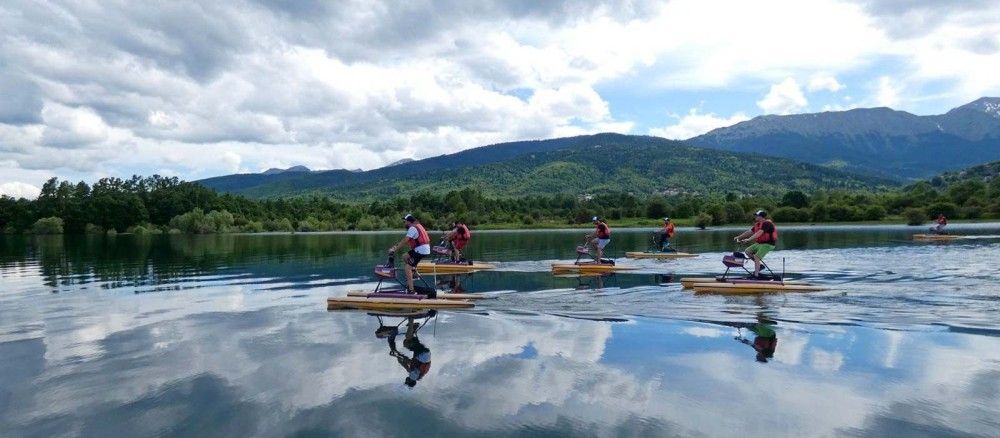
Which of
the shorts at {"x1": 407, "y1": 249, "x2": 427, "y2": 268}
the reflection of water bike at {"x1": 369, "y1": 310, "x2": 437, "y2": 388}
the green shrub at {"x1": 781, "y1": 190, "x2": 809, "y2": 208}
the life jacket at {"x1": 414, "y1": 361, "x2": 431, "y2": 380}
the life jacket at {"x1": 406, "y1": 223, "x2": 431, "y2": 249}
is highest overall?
the green shrub at {"x1": 781, "y1": 190, "x2": 809, "y2": 208}

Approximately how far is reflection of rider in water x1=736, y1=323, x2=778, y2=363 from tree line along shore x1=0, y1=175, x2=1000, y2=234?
399 feet

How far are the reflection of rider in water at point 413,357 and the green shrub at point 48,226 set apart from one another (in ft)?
535

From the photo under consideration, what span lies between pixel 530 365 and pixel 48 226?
16899cm

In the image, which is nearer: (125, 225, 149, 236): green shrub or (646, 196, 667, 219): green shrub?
(125, 225, 149, 236): green shrub

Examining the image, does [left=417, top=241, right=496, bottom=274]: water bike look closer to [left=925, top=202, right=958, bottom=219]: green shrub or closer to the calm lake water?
the calm lake water

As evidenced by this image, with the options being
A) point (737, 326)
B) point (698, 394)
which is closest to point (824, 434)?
point (698, 394)

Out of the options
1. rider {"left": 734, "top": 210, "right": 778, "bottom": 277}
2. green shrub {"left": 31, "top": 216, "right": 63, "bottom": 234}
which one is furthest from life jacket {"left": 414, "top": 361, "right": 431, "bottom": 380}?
green shrub {"left": 31, "top": 216, "right": 63, "bottom": 234}

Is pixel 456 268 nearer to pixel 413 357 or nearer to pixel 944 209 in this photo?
pixel 413 357

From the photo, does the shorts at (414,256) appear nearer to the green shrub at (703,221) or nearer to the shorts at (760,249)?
the shorts at (760,249)

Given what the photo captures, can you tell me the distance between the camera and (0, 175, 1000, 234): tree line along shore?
140750mm

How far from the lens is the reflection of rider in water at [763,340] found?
1555cm

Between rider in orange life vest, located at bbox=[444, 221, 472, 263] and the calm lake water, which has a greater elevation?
rider in orange life vest, located at bbox=[444, 221, 472, 263]

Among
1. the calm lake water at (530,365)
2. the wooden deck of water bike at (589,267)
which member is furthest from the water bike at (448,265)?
the calm lake water at (530,365)

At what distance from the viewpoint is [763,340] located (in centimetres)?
1711
